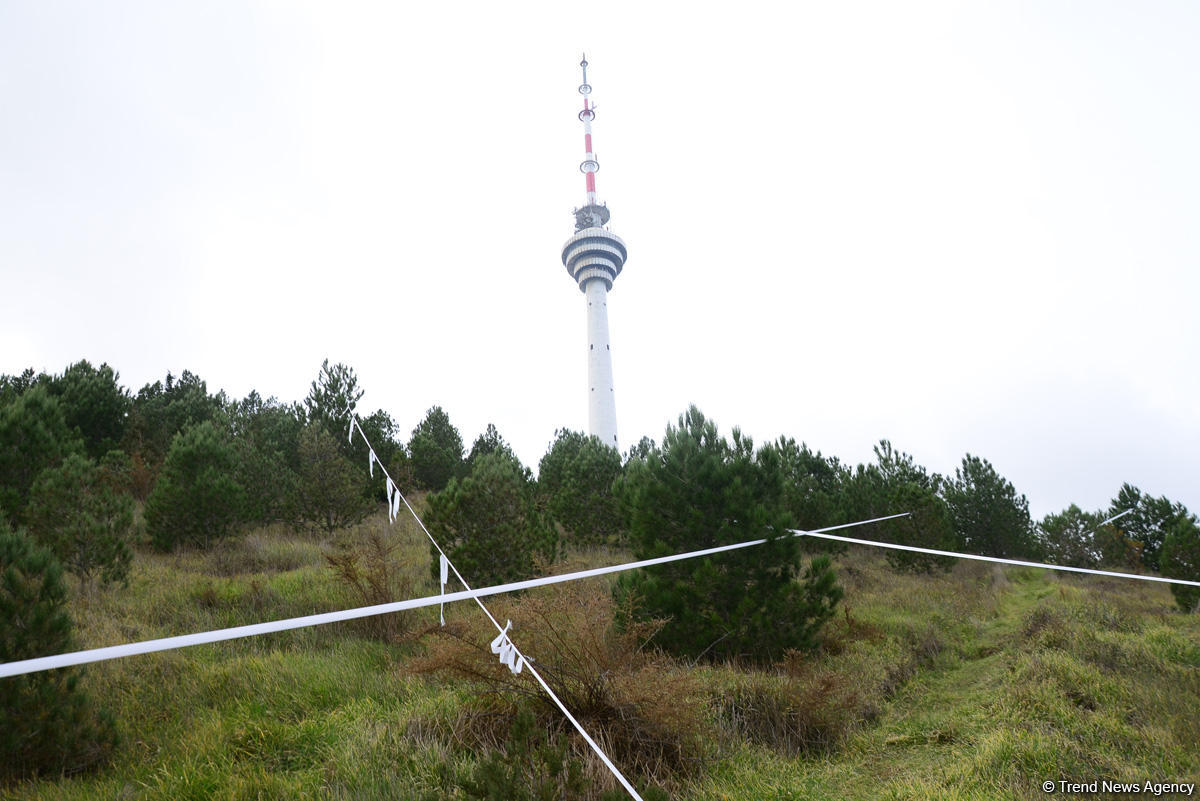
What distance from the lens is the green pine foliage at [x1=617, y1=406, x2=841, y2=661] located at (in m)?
7.27

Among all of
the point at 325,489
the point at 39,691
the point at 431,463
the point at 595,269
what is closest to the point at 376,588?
the point at 39,691

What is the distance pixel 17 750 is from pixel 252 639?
3366mm

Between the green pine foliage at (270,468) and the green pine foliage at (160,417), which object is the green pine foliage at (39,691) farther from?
the green pine foliage at (160,417)

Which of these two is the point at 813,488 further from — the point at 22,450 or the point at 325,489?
the point at 22,450

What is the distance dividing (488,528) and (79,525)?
5.97m

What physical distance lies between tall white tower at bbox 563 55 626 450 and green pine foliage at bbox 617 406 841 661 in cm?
3505

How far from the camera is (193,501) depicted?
11.4 meters

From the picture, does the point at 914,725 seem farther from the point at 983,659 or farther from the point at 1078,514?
the point at 1078,514

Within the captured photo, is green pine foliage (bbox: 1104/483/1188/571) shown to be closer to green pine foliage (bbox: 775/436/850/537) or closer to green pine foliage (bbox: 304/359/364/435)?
green pine foliage (bbox: 775/436/850/537)

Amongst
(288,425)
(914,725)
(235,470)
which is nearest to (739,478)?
(914,725)

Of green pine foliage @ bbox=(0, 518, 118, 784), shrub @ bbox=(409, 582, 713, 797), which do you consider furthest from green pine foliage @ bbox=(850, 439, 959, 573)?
green pine foliage @ bbox=(0, 518, 118, 784)

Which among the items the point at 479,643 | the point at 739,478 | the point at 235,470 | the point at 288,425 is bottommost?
the point at 479,643

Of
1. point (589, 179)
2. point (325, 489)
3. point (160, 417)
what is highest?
point (589, 179)

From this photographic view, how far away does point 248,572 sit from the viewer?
10492 mm
